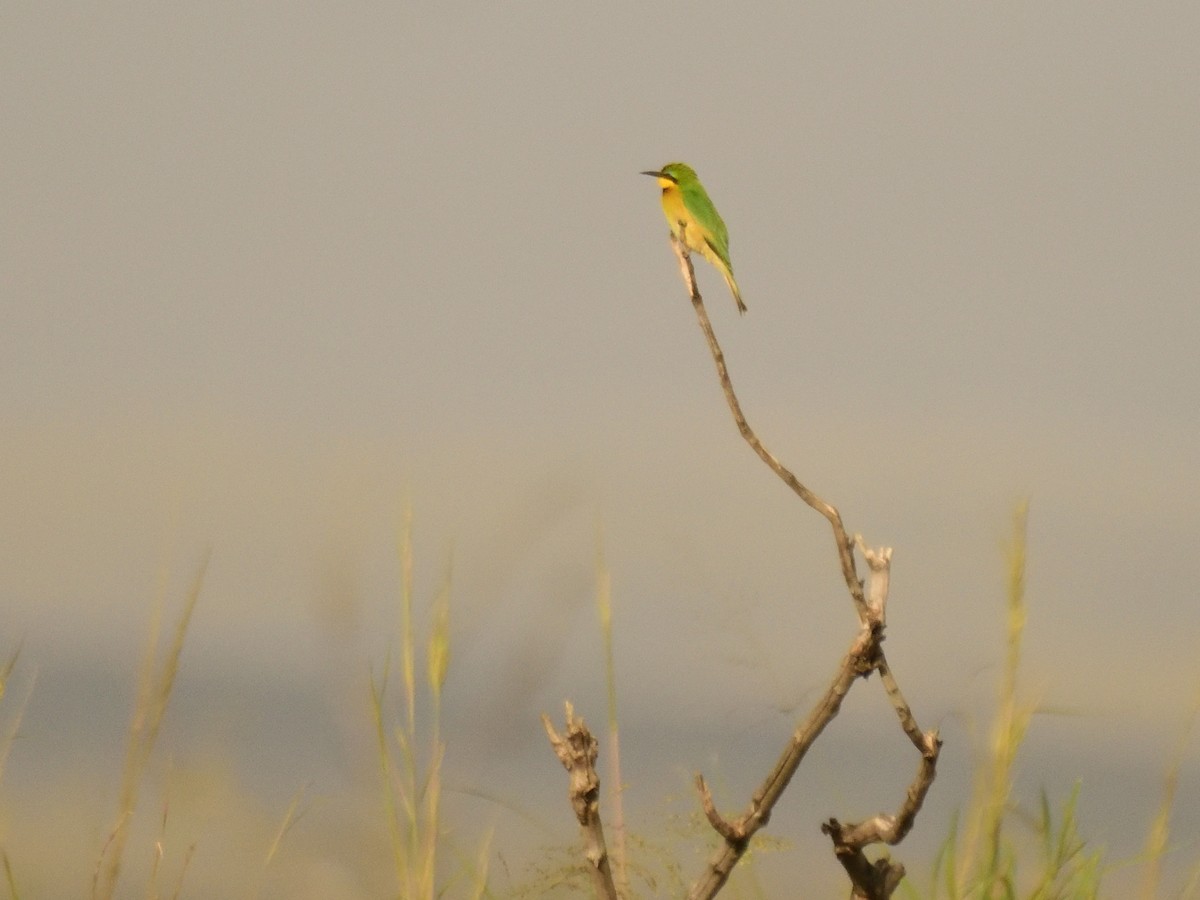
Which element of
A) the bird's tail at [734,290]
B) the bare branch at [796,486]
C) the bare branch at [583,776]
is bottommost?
the bare branch at [583,776]

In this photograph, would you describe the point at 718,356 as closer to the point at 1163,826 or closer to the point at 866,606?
the point at 866,606

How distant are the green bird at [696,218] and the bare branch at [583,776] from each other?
8.99 feet

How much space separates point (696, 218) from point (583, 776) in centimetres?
299

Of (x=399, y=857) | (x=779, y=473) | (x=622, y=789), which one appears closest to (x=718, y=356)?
(x=779, y=473)

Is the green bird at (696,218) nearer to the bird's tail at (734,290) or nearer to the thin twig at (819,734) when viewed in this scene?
the bird's tail at (734,290)

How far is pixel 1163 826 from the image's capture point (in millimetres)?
3500

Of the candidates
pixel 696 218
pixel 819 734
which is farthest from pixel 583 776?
pixel 696 218

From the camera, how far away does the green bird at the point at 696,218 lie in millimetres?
5043

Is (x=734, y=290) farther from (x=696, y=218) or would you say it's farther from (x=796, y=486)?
(x=796, y=486)

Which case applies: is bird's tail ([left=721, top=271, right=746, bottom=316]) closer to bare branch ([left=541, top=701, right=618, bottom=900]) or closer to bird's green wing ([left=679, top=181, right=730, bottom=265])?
bird's green wing ([left=679, top=181, right=730, bottom=265])

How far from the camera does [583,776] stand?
2488 millimetres

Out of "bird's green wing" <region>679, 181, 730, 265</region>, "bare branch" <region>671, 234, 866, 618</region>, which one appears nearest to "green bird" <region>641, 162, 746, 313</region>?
"bird's green wing" <region>679, 181, 730, 265</region>

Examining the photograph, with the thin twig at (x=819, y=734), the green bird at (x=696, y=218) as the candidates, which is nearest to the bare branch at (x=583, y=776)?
the thin twig at (x=819, y=734)

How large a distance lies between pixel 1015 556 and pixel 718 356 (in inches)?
40.3
